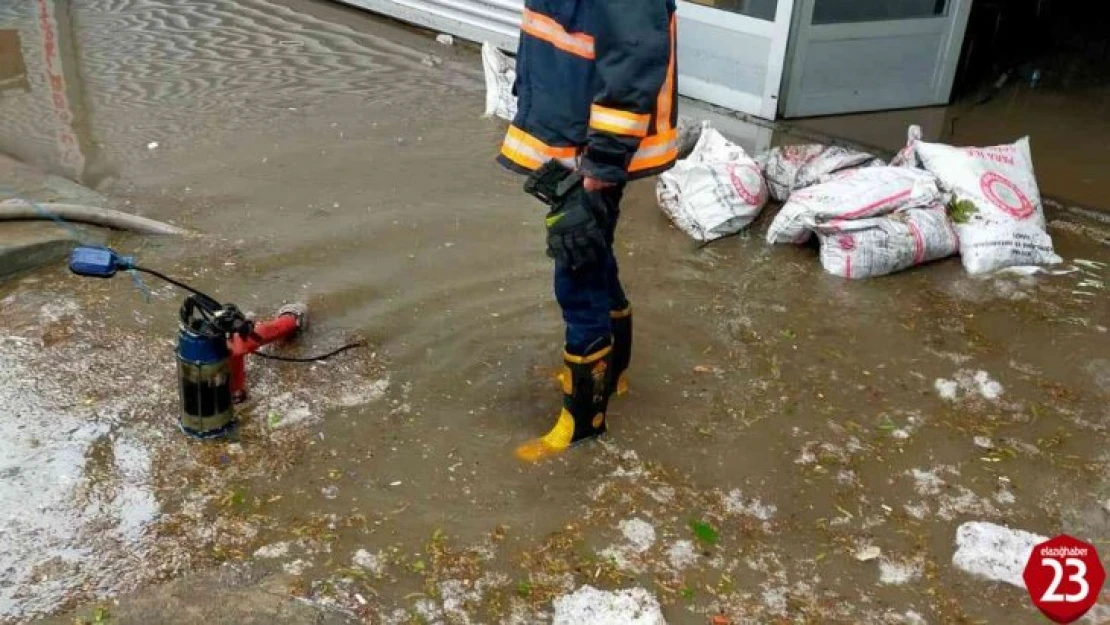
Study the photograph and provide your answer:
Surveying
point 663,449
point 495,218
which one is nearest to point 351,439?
point 663,449

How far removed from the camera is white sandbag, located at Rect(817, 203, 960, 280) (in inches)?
174

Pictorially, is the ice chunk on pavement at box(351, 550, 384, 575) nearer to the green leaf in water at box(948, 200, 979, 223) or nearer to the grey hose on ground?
the grey hose on ground

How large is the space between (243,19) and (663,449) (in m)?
5.96

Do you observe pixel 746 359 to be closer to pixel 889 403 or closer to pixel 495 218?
pixel 889 403

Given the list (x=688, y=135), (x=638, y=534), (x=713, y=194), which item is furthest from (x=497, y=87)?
(x=638, y=534)

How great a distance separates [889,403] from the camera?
3.62 m

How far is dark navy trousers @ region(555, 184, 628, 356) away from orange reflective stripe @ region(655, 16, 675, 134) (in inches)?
8.7

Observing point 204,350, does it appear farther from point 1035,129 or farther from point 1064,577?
point 1035,129

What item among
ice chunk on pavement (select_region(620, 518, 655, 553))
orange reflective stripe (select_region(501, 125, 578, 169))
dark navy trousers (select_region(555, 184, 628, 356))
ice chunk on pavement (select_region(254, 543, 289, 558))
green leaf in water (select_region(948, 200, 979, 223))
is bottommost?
ice chunk on pavement (select_region(254, 543, 289, 558))

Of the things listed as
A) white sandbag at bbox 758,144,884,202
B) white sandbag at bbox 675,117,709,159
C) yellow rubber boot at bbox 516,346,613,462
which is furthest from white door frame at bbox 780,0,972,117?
yellow rubber boot at bbox 516,346,613,462

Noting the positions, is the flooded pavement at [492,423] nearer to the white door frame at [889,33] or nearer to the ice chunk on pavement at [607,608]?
the ice chunk on pavement at [607,608]

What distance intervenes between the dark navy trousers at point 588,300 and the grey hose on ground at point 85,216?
7.12ft

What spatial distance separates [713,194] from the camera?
4777mm

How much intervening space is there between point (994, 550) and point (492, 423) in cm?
158
